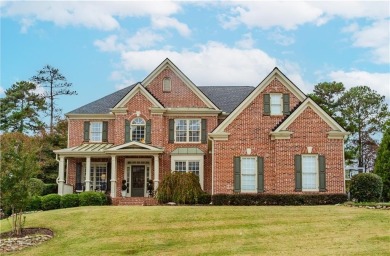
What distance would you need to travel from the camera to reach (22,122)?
54.4 metres

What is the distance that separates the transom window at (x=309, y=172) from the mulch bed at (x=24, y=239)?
13.6 metres

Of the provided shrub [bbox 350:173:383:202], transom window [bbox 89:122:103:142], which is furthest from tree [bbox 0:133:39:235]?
shrub [bbox 350:173:383:202]

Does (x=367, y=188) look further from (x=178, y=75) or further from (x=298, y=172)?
(x=178, y=75)

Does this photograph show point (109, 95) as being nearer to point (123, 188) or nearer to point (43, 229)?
point (123, 188)

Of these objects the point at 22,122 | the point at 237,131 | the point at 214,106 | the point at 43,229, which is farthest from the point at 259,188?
the point at 22,122

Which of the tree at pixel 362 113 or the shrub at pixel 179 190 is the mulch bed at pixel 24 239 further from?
the tree at pixel 362 113

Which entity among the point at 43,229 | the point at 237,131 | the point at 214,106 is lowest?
the point at 43,229

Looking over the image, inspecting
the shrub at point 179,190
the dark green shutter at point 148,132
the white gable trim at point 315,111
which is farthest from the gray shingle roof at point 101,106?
the white gable trim at point 315,111

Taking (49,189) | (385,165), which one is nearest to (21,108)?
(49,189)

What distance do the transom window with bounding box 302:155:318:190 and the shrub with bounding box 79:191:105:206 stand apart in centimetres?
1128

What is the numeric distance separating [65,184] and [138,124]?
6042mm

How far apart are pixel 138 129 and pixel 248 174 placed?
9.01m

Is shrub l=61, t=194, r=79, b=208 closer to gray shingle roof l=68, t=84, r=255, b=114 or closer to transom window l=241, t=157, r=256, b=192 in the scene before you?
gray shingle roof l=68, t=84, r=255, b=114

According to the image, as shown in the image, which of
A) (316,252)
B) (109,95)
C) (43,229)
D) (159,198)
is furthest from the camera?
(109,95)
